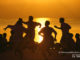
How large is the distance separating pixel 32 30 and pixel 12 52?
1769 millimetres

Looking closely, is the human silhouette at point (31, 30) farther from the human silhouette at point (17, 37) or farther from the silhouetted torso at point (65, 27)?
the human silhouette at point (17, 37)

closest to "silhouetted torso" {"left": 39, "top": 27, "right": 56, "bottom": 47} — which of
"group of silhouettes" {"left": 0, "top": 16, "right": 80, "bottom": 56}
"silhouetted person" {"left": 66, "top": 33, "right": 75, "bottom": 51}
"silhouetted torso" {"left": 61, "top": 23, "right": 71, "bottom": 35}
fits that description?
"group of silhouettes" {"left": 0, "top": 16, "right": 80, "bottom": 56}

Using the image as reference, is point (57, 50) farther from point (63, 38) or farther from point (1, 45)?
point (1, 45)

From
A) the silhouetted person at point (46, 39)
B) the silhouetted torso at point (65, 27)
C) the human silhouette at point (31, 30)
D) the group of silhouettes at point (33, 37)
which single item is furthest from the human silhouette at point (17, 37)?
the silhouetted torso at point (65, 27)

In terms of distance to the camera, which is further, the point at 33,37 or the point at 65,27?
the point at 33,37

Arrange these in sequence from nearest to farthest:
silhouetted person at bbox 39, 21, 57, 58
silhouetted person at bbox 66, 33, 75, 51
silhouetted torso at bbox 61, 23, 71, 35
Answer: silhouetted person at bbox 39, 21, 57, 58, silhouetted torso at bbox 61, 23, 71, 35, silhouetted person at bbox 66, 33, 75, 51

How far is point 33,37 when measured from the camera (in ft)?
85.2

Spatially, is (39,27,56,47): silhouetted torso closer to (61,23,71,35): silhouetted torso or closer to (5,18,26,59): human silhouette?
(5,18,26,59): human silhouette

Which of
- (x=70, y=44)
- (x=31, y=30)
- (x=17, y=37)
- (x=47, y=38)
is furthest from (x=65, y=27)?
(x=17, y=37)

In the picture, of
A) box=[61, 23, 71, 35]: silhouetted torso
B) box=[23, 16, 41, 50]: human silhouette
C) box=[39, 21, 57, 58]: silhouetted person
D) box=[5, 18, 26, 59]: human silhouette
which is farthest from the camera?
box=[23, 16, 41, 50]: human silhouette

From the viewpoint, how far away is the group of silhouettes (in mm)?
22344

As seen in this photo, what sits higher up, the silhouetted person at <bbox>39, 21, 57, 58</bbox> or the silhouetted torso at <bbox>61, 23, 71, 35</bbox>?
the silhouetted torso at <bbox>61, 23, 71, 35</bbox>

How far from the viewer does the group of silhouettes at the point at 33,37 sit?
22344 millimetres

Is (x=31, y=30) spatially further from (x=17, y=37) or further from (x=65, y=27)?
(x=17, y=37)
